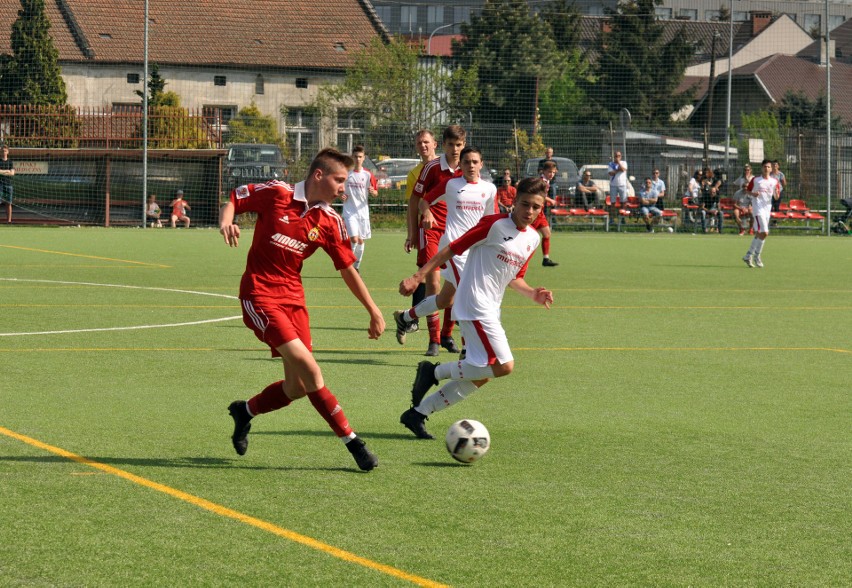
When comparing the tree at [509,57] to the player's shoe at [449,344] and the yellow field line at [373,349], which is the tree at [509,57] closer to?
the yellow field line at [373,349]

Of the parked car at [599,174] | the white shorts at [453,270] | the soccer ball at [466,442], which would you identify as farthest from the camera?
the parked car at [599,174]

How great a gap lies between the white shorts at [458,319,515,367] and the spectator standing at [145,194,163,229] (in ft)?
94.8

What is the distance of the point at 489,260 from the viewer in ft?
26.8

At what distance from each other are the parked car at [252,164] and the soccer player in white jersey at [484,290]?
2967cm

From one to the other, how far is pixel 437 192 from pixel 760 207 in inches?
622

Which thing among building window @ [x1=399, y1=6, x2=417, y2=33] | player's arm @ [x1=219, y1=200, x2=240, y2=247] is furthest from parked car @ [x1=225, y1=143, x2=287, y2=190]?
building window @ [x1=399, y1=6, x2=417, y2=33]

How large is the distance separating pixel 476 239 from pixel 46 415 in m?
3.13

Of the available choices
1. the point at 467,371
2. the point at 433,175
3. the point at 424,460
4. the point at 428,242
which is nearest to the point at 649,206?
the point at 428,242

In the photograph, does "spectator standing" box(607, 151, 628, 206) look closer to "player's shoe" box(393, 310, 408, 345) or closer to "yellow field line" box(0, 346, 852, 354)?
"yellow field line" box(0, 346, 852, 354)

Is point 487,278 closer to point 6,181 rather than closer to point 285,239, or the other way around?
point 285,239

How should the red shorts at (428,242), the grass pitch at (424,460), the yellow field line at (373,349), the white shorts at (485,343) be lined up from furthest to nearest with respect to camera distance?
the red shorts at (428,242), the yellow field line at (373,349), the white shorts at (485,343), the grass pitch at (424,460)

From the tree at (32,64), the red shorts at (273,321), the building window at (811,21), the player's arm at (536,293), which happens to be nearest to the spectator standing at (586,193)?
the tree at (32,64)

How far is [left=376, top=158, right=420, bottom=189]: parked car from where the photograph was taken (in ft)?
135

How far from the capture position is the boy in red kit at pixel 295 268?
7.08 meters
